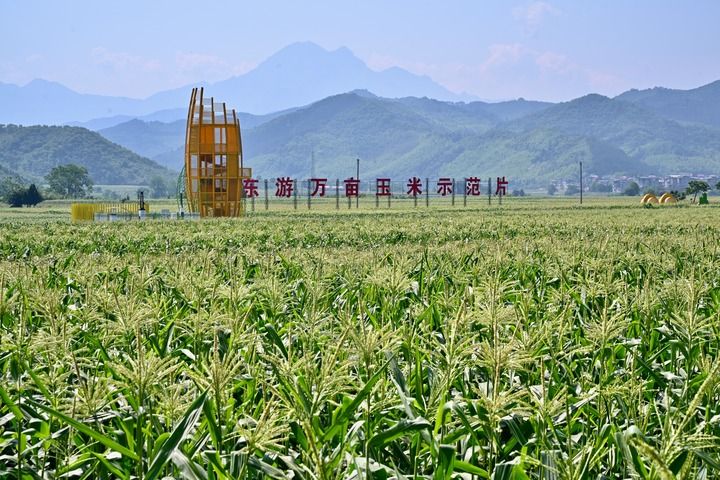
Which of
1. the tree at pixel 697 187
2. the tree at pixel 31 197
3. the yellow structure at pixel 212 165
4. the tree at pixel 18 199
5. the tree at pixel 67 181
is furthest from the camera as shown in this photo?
the tree at pixel 67 181

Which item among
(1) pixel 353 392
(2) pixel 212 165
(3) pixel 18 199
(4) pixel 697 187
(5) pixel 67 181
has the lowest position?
(3) pixel 18 199

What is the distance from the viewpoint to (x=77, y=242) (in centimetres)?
1579

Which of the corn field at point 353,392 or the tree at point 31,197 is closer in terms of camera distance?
the corn field at point 353,392

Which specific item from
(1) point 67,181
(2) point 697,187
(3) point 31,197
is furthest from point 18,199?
(2) point 697,187

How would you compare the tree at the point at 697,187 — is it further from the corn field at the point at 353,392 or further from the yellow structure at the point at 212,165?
the corn field at the point at 353,392

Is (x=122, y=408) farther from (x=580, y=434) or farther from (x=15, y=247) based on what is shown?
(x=15, y=247)

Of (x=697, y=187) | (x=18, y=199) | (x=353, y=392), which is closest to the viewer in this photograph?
(x=353, y=392)

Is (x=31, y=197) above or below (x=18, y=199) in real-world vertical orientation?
above

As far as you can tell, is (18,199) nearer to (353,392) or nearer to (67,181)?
(67,181)

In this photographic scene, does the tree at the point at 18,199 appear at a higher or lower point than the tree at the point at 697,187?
lower

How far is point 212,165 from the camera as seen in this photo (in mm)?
42219

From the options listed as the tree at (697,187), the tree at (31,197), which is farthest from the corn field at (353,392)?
the tree at (31,197)

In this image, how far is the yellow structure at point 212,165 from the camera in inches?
1647

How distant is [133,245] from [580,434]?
1335 cm
